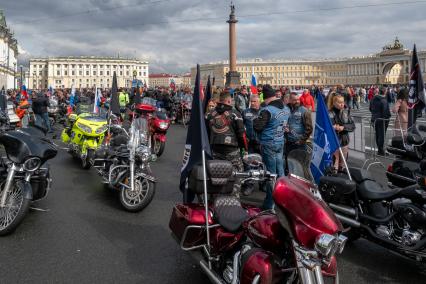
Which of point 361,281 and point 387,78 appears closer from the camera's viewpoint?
point 361,281

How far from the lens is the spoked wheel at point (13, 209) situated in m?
4.91

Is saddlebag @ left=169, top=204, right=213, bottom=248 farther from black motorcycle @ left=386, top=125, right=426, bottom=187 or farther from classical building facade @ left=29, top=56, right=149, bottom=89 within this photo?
classical building facade @ left=29, top=56, right=149, bottom=89

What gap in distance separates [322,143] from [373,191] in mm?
772

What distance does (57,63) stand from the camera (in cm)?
13375

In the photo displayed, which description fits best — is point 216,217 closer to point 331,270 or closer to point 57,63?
point 331,270

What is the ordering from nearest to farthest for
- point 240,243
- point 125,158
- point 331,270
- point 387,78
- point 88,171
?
point 331,270
point 240,243
point 125,158
point 88,171
point 387,78

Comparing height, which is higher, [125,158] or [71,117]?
[71,117]

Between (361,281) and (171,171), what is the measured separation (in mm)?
5842

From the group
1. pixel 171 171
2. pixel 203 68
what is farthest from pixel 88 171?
pixel 203 68

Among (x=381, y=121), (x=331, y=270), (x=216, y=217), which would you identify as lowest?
(x=331, y=270)

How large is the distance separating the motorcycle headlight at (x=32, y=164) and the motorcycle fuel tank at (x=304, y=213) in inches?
148

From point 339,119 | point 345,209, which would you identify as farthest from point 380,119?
point 345,209

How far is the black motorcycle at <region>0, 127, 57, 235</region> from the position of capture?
4.97 m

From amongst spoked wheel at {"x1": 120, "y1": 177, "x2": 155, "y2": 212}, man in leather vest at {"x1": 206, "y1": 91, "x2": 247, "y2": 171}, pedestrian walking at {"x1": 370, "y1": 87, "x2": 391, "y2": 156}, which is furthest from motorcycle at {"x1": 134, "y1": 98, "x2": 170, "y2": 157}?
pedestrian walking at {"x1": 370, "y1": 87, "x2": 391, "y2": 156}
